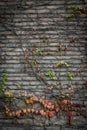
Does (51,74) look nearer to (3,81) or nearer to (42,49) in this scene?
(42,49)

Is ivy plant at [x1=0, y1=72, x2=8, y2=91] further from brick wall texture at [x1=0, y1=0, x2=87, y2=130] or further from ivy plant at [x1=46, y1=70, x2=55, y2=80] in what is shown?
ivy plant at [x1=46, y1=70, x2=55, y2=80]

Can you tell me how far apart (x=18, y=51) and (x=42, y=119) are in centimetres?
137

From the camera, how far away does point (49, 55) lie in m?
5.56

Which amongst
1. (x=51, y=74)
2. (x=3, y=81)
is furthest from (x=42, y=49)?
(x=3, y=81)

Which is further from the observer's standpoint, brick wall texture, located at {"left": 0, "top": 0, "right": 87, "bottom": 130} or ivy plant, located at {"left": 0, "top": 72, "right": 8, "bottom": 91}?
ivy plant, located at {"left": 0, "top": 72, "right": 8, "bottom": 91}

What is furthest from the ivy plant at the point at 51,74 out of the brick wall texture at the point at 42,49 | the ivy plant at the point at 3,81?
the ivy plant at the point at 3,81

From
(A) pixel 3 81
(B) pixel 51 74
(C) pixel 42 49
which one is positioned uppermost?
(C) pixel 42 49

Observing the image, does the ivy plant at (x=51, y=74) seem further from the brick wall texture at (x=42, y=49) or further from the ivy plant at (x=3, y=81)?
the ivy plant at (x=3, y=81)

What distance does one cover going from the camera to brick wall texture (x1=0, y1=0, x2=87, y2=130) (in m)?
5.42

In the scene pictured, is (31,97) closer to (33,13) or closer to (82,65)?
(82,65)

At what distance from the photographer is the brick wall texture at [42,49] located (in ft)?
17.8

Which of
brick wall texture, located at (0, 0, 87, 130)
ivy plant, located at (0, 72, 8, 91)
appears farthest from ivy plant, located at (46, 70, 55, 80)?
ivy plant, located at (0, 72, 8, 91)

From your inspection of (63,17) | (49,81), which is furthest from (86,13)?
(49,81)

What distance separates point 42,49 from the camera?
18.3ft
